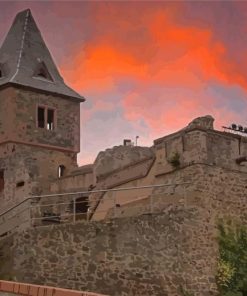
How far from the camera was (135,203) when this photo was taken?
24.2 meters

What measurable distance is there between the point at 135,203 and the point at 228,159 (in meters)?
3.54

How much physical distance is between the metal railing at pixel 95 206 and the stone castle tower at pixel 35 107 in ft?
9.37

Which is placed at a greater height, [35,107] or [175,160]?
[35,107]

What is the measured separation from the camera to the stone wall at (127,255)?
69.8 feet

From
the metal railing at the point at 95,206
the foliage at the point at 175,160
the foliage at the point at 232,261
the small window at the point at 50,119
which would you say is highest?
the small window at the point at 50,119

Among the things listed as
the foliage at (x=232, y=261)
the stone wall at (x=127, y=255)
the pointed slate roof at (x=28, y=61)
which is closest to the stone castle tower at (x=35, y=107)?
the pointed slate roof at (x=28, y=61)

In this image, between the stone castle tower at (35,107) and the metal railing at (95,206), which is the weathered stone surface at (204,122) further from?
the stone castle tower at (35,107)

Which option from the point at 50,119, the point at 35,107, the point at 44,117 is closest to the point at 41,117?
the point at 44,117

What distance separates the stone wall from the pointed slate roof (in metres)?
17.0

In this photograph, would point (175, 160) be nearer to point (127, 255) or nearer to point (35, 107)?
point (127, 255)

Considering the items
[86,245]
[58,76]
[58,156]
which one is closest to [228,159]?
[86,245]

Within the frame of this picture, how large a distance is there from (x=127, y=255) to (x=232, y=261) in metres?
3.24

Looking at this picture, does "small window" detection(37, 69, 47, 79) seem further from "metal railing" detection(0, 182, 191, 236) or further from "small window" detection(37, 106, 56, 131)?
"metal railing" detection(0, 182, 191, 236)

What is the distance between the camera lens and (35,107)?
38.9 metres
